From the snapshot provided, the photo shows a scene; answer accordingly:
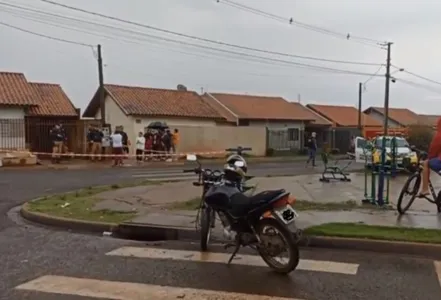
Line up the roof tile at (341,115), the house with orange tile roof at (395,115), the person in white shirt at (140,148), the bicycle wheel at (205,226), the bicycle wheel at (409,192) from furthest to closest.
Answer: the house with orange tile roof at (395,115) < the roof tile at (341,115) < the person in white shirt at (140,148) < the bicycle wheel at (409,192) < the bicycle wheel at (205,226)

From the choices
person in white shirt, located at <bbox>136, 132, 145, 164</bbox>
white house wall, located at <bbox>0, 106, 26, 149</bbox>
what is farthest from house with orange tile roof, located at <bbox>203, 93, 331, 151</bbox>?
white house wall, located at <bbox>0, 106, 26, 149</bbox>

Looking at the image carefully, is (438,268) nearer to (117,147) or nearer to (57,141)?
(117,147)

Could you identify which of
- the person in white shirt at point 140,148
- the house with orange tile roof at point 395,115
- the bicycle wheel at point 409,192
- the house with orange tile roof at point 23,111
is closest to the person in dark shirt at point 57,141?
the house with orange tile roof at point 23,111

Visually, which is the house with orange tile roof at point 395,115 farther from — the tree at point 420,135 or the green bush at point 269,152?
the green bush at point 269,152

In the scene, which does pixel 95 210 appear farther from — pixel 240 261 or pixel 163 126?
pixel 163 126

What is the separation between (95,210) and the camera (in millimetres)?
10742

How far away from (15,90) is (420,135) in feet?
96.1

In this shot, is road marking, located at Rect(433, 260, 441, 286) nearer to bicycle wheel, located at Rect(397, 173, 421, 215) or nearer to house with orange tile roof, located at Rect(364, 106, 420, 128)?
bicycle wheel, located at Rect(397, 173, 421, 215)

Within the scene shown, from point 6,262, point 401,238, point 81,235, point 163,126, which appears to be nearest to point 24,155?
point 163,126

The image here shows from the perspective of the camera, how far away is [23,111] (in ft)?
98.7

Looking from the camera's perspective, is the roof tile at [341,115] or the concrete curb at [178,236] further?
the roof tile at [341,115]

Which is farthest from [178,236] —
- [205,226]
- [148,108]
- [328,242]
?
[148,108]

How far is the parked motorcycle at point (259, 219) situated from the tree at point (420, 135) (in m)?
37.3

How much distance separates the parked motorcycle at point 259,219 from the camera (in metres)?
6.30
